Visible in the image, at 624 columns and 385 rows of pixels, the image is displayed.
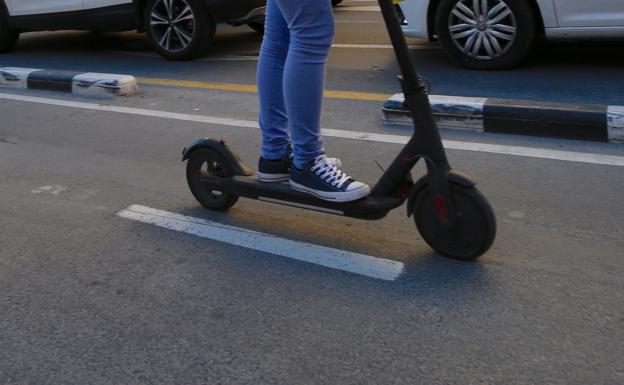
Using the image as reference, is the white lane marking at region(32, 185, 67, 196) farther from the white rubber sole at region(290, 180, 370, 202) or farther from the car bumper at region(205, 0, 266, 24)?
the car bumper at region(205, 0, 266, 24)

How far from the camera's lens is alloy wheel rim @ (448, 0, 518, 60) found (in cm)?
556

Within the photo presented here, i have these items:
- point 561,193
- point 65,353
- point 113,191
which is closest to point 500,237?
point 561,193

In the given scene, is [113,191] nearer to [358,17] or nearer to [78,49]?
[78,49]

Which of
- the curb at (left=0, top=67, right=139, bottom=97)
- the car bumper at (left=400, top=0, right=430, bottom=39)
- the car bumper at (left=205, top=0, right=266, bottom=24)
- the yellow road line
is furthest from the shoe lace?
the car bumper at (left=205, top=0, right=266, bottom=24)

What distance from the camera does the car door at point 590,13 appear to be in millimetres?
5188

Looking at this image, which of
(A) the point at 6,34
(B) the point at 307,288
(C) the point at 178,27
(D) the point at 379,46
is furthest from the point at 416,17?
(A) the point at 6,34

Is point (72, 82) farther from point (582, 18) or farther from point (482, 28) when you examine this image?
point (582, 18)

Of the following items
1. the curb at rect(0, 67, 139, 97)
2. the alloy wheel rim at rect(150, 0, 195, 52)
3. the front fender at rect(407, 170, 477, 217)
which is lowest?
the front fender at rect(407, 170, 477, 217)

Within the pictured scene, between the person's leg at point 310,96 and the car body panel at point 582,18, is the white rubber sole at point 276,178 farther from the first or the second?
the car body panel at point 582,18

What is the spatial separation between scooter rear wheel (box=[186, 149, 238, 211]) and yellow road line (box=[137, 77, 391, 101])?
7.21ft

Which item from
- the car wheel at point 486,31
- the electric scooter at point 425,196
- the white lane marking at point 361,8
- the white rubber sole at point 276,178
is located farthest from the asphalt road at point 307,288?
the white lane marking at point 361,8

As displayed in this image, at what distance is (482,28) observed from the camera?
18.6 ft

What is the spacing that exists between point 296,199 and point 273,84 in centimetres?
49

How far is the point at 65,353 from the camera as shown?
2.35 m
